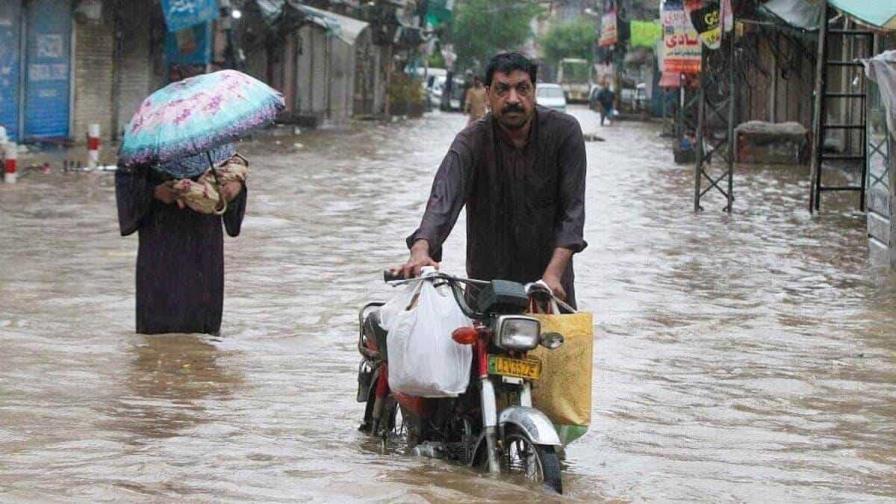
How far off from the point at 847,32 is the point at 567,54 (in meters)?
88.2

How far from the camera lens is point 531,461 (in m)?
5.42

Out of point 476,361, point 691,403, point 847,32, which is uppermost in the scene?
point 847,32

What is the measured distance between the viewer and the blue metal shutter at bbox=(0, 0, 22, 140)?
25297 mm

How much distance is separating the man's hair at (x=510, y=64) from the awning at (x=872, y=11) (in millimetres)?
8605

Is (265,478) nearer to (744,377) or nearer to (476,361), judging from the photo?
(476,361)

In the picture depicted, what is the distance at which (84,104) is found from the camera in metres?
28.4

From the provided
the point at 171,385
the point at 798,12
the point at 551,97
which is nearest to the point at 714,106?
the point at 798,12

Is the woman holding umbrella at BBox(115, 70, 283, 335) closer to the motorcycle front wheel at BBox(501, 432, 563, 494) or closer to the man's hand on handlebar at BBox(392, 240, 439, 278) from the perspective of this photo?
the man's hand on handlebar at BBox(392, 240, 439, 278)

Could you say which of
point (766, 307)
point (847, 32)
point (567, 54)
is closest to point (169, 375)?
point (766, 307)

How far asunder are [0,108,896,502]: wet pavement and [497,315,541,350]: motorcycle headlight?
45 cm

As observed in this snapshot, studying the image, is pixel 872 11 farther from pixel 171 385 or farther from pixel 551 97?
pixel 551 97

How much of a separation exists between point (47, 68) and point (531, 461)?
22758 mm

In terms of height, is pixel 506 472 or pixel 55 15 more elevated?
pixel 55 15

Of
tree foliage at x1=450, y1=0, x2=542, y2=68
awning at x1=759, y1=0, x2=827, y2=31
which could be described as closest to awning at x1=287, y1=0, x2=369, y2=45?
awning at x1=759, y1=0, x2=827, y2=31
